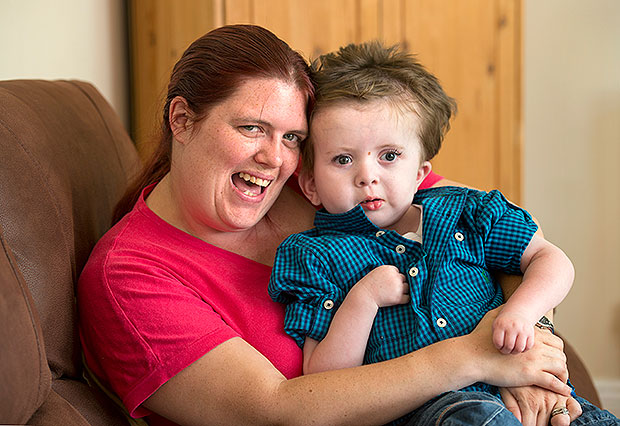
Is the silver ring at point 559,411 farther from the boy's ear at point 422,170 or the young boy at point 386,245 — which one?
the boy's ear at point 422,170

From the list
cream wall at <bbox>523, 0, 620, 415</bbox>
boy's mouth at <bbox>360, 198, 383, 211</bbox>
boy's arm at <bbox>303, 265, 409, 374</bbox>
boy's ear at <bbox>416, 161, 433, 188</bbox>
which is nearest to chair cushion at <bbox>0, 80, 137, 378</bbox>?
boy's arm at <bbox>303, 265, 409, 374</bbox>

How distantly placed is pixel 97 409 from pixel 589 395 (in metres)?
1.09

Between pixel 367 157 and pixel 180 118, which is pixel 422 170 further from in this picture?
pixel 180 118

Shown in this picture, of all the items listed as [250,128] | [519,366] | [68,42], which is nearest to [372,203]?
[250,128]

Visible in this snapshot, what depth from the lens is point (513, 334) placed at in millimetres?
1101

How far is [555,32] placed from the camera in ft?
10.4

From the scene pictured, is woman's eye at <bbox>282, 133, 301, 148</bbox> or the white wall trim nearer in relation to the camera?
woman's eye at <bbox>282, 133, 301, 148</bbox>

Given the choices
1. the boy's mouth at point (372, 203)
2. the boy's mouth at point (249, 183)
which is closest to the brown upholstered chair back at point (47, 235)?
the boy's mouth at point (249, 183)

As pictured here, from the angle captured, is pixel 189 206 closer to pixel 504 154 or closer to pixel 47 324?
pixel 47 324

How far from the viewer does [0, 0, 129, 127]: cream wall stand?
1.82m

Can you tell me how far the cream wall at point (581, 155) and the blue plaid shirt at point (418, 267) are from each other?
2.07m

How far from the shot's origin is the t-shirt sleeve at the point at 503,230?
1.27m

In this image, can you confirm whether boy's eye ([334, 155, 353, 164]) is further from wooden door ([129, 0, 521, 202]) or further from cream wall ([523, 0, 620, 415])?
cream wall ([523, 0, 620, 415])

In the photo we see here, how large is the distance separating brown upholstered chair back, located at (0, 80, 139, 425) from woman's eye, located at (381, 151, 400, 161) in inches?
24.4
